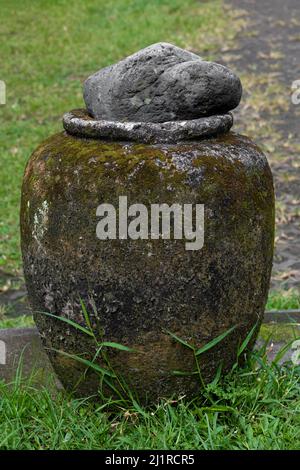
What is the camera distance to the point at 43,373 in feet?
12.1

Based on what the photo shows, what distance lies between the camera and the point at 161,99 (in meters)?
3.20

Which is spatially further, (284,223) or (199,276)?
(284,223)

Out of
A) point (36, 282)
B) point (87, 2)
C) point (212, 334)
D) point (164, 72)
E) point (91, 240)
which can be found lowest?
point (212, 334)

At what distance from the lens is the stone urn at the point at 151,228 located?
117 inches

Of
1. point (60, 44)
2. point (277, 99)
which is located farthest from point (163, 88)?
point (60, 44)

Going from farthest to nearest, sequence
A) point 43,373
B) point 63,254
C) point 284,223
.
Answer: point 284,223 → point 43,373 → point 63,254

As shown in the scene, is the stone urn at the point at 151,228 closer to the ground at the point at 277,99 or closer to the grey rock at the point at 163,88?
the grey rock at the point at 163,88

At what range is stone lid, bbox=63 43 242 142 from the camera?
3080 millimetres

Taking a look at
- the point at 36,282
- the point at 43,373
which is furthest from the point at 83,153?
the point at 43,373

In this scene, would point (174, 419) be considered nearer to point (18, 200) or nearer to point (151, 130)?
point (151, 130)

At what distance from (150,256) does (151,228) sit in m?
0.11

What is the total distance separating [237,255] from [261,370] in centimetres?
60
